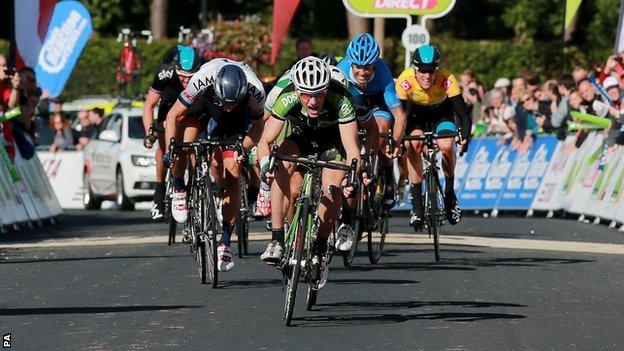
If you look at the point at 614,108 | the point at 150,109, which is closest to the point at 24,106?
the point at 150,109

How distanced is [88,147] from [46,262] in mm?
12979

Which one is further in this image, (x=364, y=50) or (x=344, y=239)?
(x=364, y=50)

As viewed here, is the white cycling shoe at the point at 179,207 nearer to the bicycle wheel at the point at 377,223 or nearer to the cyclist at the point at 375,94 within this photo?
the cyclist at the point at 375,94

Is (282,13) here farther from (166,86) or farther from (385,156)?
(385,156)

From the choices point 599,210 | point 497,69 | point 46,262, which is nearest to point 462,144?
point 46,262

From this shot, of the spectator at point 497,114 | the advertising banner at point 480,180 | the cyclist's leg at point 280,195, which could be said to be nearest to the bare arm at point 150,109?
the cyclist's leg at point 280,195

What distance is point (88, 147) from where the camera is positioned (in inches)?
1198

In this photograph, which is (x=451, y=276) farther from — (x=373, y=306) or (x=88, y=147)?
(x=88, y=147)

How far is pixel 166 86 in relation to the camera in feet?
59.9

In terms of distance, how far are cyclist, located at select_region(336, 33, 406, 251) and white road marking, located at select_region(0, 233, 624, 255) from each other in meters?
2.61

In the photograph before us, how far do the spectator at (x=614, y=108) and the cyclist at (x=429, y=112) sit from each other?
5.58 metres

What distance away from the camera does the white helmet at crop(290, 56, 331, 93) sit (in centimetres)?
1243

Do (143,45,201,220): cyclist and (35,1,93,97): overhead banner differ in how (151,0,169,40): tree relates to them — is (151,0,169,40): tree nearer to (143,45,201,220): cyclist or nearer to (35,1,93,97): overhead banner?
(35,1,93,97): overhead banner

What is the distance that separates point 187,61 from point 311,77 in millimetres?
5144
